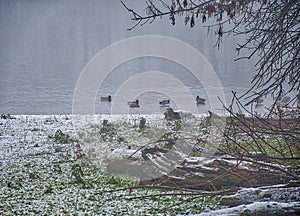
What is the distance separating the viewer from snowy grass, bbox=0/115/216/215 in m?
6.09

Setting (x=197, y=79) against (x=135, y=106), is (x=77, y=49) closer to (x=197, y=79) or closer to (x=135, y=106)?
(x=197, y=79)

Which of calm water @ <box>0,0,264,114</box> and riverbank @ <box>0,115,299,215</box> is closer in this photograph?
riverbank @ <box>0,115,299,215</box>

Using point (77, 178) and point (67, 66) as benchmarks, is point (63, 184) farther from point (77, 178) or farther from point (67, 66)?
point (67, 66)

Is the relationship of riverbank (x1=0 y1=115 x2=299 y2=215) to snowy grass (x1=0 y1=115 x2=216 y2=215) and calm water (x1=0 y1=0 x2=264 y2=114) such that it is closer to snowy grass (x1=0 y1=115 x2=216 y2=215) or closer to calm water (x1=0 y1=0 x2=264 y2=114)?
snowy grass (x1=0 y1=115 x2=216 y2=215)

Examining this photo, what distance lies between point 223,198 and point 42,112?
52.4 ft

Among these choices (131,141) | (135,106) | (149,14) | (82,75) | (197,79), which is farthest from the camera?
(82,75)

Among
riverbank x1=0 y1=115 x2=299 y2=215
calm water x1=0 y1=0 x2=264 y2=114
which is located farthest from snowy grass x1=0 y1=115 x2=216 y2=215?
calm water x1=0 y1=0 x2=264 y2=114

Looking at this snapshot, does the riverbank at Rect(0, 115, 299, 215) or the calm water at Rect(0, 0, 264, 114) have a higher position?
the calm water at Rect(0, 0, 264, 114)

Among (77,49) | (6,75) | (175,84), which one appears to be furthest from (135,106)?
(77,49)

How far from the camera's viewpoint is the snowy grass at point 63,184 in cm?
609

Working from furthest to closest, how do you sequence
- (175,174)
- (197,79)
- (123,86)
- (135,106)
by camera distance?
(197,79) → (123,86) → (135,106) → (175,174)

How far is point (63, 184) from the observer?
24.3ft

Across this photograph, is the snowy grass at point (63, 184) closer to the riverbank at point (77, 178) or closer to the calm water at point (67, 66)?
the riverbank at point (77, 178)

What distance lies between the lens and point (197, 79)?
29828 mm
